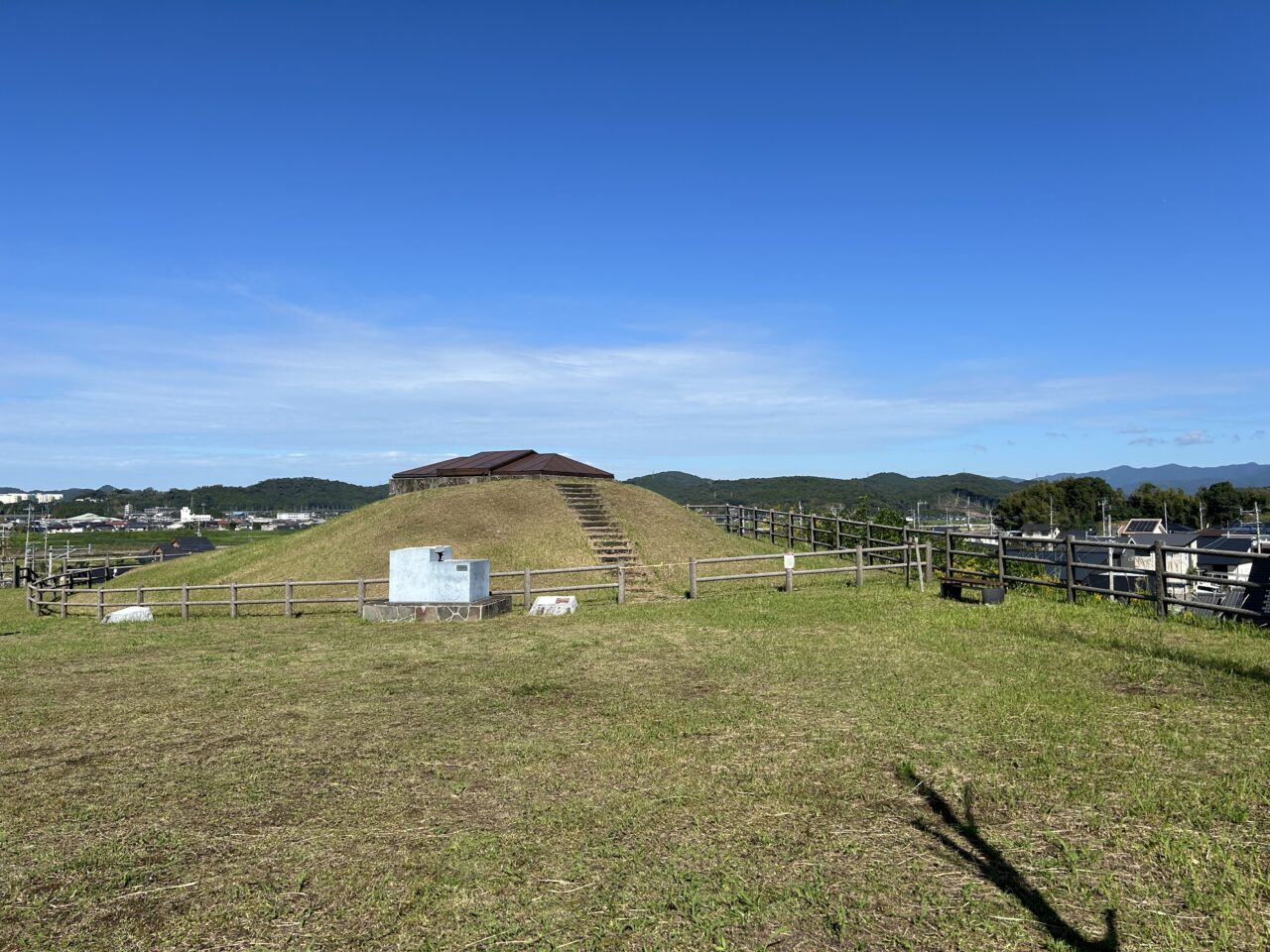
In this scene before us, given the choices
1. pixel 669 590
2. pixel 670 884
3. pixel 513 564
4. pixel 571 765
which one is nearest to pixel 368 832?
pixel 571 765

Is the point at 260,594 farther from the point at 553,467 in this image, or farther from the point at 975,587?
the point at 975,587

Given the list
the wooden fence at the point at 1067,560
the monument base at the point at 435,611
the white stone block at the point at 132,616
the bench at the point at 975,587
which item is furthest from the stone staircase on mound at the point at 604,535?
the white stone block at the point at 132,616

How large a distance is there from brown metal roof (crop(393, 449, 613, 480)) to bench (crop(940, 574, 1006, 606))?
1948 cm

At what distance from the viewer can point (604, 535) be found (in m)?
28.7

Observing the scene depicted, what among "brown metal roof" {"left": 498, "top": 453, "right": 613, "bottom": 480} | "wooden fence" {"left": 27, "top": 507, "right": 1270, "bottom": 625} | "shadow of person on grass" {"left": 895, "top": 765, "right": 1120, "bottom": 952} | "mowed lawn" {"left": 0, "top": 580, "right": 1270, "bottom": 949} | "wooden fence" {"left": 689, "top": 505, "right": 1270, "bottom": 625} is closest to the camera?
"shadow of person on grass" {"left": 895, "top": 765, "right": 1120, "bottom": 952}

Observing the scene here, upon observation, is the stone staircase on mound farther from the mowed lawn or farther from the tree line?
the tree line

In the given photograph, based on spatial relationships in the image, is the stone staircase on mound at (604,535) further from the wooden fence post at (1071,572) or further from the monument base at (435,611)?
the wooden fence post at (1071,572)

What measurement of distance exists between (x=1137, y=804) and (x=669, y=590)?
17551mm

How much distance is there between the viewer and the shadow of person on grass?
4288 millimetres

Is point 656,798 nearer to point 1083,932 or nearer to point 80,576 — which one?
point 1083,932

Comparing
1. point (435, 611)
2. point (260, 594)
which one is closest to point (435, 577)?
point (435, 611)

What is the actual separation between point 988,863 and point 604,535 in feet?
78.0

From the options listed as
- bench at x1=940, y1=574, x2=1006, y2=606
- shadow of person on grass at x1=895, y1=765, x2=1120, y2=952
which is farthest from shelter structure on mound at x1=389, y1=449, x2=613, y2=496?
shadow of person on grass at x1=895, y1=765, x2=1120, y2=952

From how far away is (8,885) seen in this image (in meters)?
5.21
